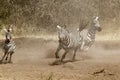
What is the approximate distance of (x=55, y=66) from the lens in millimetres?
14820

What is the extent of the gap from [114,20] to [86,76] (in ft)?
50.4

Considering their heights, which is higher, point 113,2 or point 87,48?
point 113,2

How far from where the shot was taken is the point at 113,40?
22.2m

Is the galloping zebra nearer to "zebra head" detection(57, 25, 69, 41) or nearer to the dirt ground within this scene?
"zebra head" detection(57, 25, 69, 41)

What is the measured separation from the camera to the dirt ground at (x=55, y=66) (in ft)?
40.1

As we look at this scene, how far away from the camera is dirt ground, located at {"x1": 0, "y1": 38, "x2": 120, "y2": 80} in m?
12.2

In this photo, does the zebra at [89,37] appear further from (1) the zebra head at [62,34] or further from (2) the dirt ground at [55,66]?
(1) the zebra head at [62,34]

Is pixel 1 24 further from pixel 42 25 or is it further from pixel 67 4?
pixel 67 4

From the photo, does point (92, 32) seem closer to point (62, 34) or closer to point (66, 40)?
point (66, 40)

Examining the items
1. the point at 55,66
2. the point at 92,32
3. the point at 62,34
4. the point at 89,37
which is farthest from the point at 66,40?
the point at 92,32

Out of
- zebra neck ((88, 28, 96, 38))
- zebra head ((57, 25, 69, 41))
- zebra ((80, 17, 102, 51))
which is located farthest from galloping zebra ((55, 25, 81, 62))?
zebra neck ((88, 28, 96, 38))

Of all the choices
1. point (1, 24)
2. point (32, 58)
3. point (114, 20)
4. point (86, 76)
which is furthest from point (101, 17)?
point (86, 76)

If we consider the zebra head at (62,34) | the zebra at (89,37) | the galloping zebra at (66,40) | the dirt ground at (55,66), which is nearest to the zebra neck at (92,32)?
the zebra at (89,37)

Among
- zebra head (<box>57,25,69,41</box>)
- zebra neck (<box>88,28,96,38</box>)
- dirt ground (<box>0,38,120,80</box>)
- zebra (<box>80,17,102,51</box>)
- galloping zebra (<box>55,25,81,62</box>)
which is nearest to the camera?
dirt ground (<box>0,38,120,80</box>)
